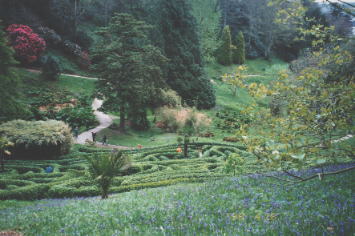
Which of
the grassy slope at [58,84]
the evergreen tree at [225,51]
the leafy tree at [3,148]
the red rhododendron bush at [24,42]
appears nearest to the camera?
the leafy tree at [3,148]

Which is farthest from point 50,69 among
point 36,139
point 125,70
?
point 36,139

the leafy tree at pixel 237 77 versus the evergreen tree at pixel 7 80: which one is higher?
the leafy tree at pixel 237 77

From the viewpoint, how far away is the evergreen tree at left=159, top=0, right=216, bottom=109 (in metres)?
33.1

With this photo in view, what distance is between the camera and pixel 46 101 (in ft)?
98.0

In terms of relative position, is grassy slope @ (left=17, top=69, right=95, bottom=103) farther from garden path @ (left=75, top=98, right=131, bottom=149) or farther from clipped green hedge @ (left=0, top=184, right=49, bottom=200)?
clipped green hedge @ (left=0, top=184, right=49, bottom=200)

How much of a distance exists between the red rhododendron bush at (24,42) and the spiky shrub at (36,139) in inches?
756

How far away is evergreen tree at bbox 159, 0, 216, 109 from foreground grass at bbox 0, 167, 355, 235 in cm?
2649

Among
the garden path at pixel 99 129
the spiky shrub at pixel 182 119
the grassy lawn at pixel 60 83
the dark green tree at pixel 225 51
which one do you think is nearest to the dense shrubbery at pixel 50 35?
the grassy lawn at pixel 60 83

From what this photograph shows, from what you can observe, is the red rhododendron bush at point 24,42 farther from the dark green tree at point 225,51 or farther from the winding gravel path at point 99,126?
the dark green tree at point 225,51

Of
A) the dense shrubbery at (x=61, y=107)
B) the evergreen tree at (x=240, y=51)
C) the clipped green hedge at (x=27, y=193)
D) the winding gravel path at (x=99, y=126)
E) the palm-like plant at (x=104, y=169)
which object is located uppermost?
the evergreen tree at (x=240, y=51)

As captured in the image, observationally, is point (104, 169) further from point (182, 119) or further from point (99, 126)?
point (99, 126)

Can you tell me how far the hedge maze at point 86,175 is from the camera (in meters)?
11.0

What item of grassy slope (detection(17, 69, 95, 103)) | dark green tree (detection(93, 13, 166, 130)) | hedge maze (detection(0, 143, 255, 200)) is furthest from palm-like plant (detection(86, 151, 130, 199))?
grassy slope (detection(17, 69, 95, 103))

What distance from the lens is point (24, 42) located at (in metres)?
33.4
